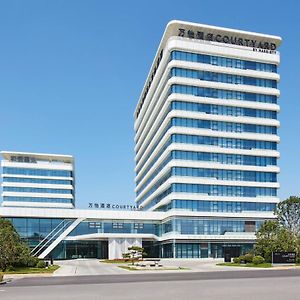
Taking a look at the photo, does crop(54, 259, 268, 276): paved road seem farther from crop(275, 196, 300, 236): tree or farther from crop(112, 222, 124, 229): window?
crop(112, 222, 124, 229): window

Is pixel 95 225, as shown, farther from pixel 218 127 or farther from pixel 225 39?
pixel 225 39

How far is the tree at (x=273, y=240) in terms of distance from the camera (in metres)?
57.6

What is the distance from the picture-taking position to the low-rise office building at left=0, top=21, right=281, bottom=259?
84.4 m

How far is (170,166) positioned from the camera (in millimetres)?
84500

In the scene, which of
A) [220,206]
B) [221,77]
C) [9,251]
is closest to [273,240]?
[220,206]

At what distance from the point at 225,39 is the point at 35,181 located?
80.8 m

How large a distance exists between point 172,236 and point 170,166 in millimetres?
13611

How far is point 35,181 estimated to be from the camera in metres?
140

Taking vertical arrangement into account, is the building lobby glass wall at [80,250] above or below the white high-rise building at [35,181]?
below

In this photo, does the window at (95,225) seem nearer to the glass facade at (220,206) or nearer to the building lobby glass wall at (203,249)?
the glass facade at (220,206)

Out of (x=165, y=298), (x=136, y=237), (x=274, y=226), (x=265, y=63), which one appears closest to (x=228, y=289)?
(x=165, y=298)

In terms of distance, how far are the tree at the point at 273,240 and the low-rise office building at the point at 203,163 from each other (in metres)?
23.1

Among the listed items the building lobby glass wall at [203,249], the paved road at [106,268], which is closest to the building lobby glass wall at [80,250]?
the building lobby glass wall at [203,249]

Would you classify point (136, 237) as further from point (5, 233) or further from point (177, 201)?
point (5, 233)
